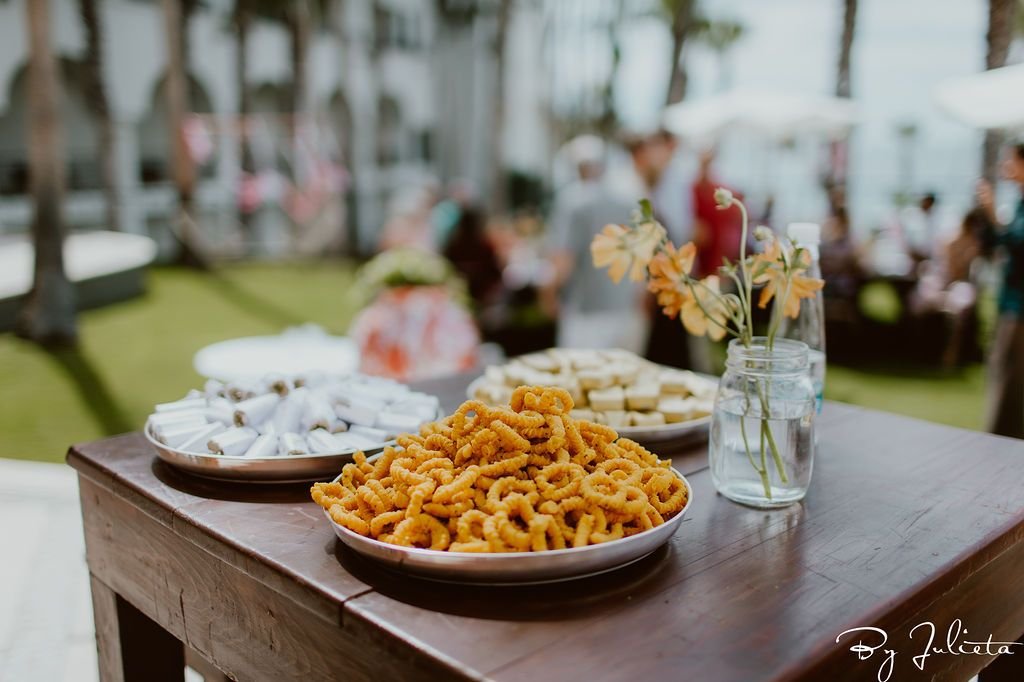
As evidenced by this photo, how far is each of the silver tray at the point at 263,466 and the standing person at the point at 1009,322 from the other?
367 cm

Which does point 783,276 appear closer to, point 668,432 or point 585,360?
point 668,432

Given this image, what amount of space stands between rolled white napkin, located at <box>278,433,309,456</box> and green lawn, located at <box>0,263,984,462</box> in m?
3.92

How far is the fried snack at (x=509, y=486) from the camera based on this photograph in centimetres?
120

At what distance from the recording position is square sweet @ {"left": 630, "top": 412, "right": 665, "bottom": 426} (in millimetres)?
1816

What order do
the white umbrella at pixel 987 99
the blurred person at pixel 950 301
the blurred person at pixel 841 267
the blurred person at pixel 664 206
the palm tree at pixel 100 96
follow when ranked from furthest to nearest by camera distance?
the palm tree at pixel 100 96
the blurred person at pixel 841 267
the blurred person at pixel 950 301
the white umbrella at pixel 987 99
the blurred person at pixel 664 206

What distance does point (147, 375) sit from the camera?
6770 mm

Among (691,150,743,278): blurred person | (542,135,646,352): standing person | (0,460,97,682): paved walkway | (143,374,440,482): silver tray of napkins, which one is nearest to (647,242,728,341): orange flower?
(143,374,440,482): silver tray of napkins

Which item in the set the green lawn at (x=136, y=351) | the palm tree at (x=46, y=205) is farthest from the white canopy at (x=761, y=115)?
the palm tree at (x=46, y=205)

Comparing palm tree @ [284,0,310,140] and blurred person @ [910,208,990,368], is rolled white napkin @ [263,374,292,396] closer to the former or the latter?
blurred person @ [910,208,990,368]

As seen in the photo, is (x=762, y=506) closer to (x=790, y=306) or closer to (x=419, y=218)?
(x=790, y=306)

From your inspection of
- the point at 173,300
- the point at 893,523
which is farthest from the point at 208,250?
the point at 893,523

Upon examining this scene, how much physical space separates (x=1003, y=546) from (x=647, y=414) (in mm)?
709

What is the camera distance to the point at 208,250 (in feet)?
46.1

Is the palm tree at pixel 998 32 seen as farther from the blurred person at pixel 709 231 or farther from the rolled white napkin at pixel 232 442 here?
the rolled white napkin at pixel 232 442
